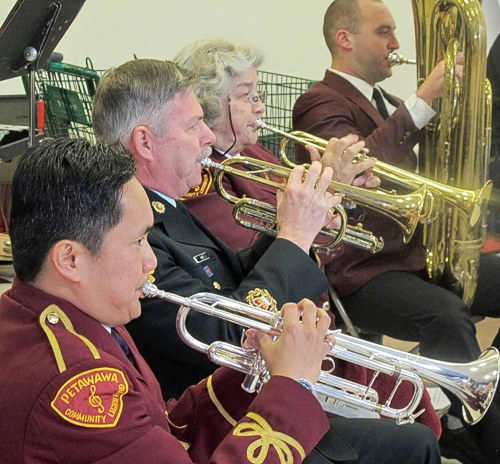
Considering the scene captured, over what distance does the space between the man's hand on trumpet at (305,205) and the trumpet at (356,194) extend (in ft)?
0.41

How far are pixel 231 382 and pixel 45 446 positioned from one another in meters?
0.47

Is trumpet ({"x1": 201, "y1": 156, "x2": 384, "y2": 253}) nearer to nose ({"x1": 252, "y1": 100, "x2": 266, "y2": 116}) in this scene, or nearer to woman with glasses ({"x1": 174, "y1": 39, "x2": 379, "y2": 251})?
woman with glasses ({"x1": 174, "y1": 39, "x2": 379, "y2": 251})

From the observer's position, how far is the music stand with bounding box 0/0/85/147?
8.33ft

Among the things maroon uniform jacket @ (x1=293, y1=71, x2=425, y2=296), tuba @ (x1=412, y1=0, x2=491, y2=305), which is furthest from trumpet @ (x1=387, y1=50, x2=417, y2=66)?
tuba @ (x1=412, y1=0, x2=491, y2=305)

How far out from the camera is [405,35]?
14.3 ft

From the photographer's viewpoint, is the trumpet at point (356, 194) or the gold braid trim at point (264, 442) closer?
the gold braid trim at point (264, 442)

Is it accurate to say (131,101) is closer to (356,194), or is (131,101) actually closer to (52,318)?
(356,194)

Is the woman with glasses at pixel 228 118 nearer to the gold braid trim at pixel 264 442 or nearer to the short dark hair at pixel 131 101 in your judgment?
the short dark hair at pixel 131 101

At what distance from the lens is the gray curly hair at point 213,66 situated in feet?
6.61

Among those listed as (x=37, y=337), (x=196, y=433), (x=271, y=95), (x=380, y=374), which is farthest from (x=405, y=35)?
(x=37, y=337)

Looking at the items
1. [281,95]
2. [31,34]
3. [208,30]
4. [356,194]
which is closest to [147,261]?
[356,194]

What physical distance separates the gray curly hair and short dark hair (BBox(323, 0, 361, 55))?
0.75 m

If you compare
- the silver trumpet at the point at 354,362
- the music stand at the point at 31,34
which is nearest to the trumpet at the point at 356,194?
the silver trumpet at the point at 354,362

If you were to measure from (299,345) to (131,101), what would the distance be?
682 millimetres
